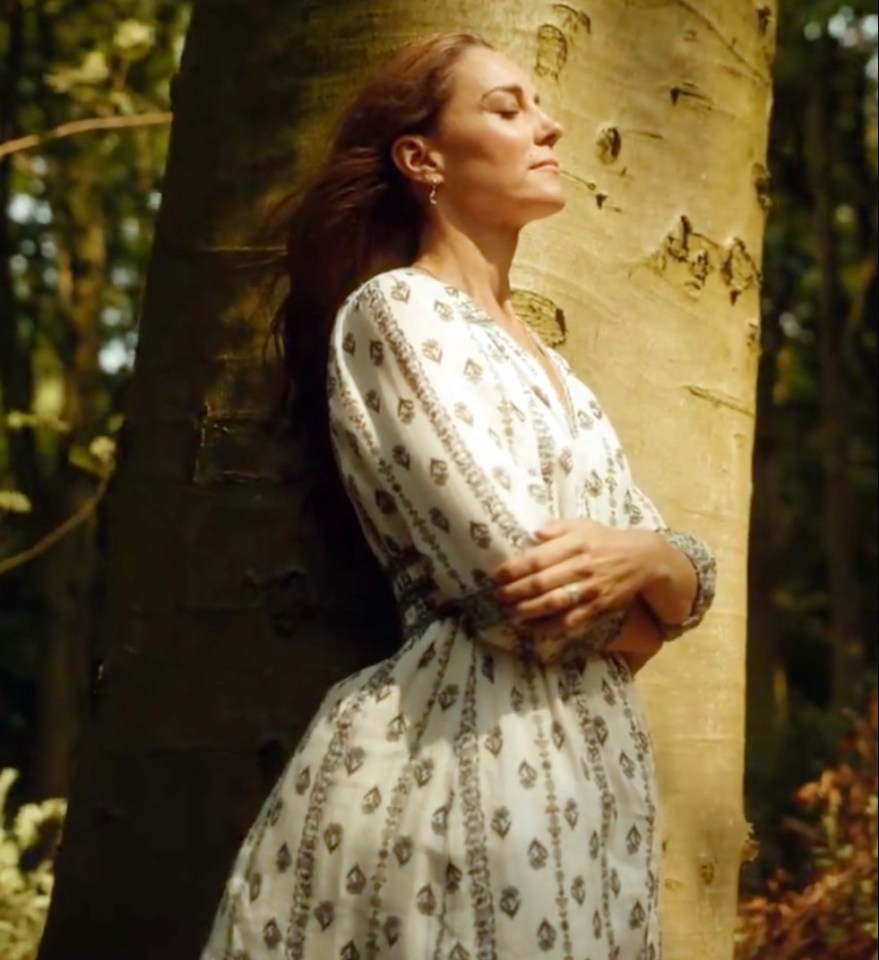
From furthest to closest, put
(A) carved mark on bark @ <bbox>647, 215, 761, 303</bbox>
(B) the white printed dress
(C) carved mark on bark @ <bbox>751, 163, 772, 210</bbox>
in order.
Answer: (C) carved mark on bark @ <bbox>751, 163, 772, 210</bbox> < (A) carved mark on bark @ <bbox>647, 215, 761, 303</bbox> < (B) the white printed dress

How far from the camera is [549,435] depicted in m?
2.66

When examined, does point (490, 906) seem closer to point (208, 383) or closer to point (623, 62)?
point (208, 383)

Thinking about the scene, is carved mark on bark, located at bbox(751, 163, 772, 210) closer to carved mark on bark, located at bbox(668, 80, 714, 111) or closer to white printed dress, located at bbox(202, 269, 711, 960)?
carved mark on bark, located at bbox(668, 80, 714, 111)

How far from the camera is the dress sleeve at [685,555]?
2.75 meters

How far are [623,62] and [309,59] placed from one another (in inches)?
19.7

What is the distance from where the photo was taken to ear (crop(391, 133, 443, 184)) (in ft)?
9.29

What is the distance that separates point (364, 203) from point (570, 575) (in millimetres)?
654

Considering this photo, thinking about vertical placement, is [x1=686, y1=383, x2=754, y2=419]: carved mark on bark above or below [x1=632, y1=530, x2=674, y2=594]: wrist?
above

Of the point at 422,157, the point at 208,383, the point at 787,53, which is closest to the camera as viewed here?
the point at 422,157

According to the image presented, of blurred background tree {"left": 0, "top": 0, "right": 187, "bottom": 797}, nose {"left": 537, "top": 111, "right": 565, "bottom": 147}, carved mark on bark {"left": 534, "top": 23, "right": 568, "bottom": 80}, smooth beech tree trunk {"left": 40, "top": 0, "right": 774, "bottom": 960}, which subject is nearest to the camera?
nose {"left": 537, "top": 111, "right": 565, "bottom": 147}

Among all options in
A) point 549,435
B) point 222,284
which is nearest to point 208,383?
point 222,284

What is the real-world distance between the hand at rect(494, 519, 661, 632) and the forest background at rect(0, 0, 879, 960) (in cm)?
666

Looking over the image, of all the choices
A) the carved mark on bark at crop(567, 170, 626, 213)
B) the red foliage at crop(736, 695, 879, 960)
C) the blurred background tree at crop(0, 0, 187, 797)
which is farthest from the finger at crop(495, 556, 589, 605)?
the blurred background tree at crop(0, 0, 187, 797)

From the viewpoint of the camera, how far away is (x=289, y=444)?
3.16m
